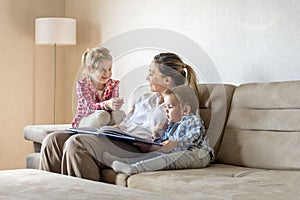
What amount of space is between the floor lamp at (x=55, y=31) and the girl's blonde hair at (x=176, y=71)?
1.60 metres

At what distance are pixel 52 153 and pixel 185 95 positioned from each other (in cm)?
85

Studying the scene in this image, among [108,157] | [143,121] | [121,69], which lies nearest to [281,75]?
[143,121]

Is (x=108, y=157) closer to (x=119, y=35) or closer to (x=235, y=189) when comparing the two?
(x=235, y=189)

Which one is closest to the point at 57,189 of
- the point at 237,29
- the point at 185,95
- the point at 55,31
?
the point at 185,95

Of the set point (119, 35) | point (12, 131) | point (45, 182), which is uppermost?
point (119, 35)

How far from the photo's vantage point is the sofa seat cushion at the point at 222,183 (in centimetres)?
208

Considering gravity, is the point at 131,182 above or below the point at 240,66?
below

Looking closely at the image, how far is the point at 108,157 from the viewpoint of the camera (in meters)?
2.95

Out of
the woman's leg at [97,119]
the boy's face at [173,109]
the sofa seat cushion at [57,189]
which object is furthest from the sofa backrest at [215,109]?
the sofa seat cushion at [57,189]

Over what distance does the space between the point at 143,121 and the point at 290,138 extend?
36.3 inches

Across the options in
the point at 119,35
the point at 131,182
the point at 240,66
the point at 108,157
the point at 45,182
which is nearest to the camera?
the point at 45,182

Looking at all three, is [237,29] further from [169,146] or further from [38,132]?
[38,132]

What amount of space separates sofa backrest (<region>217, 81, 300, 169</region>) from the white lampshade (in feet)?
6.46

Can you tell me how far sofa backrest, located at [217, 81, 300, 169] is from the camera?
108 inches
